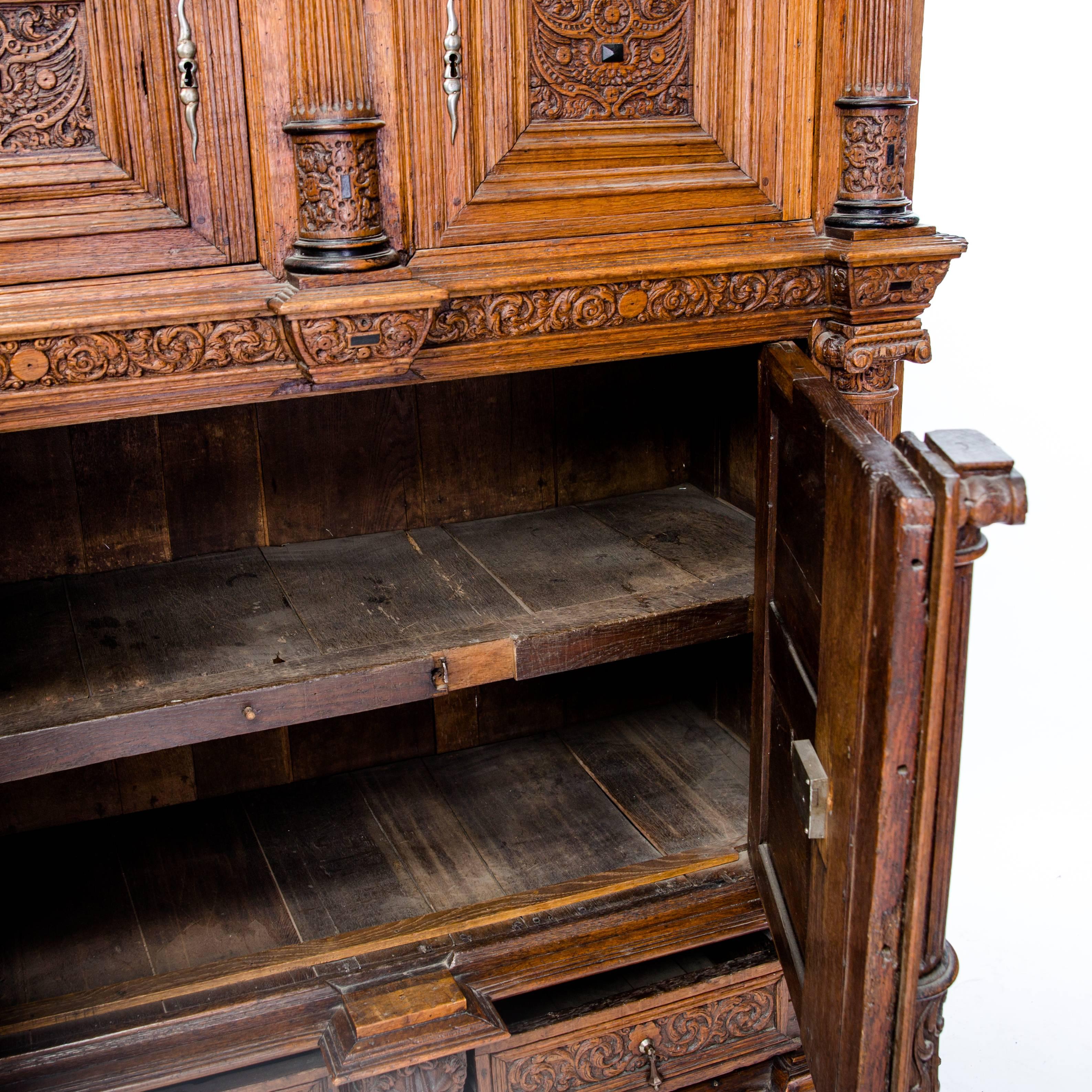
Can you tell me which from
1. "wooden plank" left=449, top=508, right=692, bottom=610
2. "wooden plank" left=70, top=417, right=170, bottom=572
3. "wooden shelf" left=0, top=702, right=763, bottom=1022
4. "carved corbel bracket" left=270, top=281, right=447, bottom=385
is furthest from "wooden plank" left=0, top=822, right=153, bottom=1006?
"carved corbel bracket" left=270, top=281, right=447, bottom=385

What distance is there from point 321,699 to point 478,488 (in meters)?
0.63

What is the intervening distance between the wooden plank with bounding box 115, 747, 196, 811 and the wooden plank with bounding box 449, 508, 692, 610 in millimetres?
548

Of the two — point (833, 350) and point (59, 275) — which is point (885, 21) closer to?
point (833, 350)

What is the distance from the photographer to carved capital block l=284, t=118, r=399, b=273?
Result: 47.9 inches

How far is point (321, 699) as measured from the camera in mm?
1417

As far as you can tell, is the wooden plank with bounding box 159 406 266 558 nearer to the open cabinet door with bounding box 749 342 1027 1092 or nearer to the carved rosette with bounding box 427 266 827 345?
the carved rosette with bounding box 427 266 827 345

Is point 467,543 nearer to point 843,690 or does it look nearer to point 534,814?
point 534,814

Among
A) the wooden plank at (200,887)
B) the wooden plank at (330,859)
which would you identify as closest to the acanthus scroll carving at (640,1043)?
the wooden plank at (330,859)

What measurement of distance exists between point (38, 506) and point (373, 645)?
0.58 meters

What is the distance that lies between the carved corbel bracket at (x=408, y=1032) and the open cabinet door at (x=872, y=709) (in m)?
0.38

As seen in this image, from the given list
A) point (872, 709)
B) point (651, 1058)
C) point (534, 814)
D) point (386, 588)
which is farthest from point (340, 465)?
point (872, 709)

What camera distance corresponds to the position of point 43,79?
1.17 m

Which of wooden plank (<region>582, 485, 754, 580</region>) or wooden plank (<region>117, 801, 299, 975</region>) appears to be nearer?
wooden plank (<region>117, 801, 299, 975</region>)

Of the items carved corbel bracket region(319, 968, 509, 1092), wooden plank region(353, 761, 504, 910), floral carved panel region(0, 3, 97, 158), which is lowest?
wooden plank region(353, 761, 504, 910)
